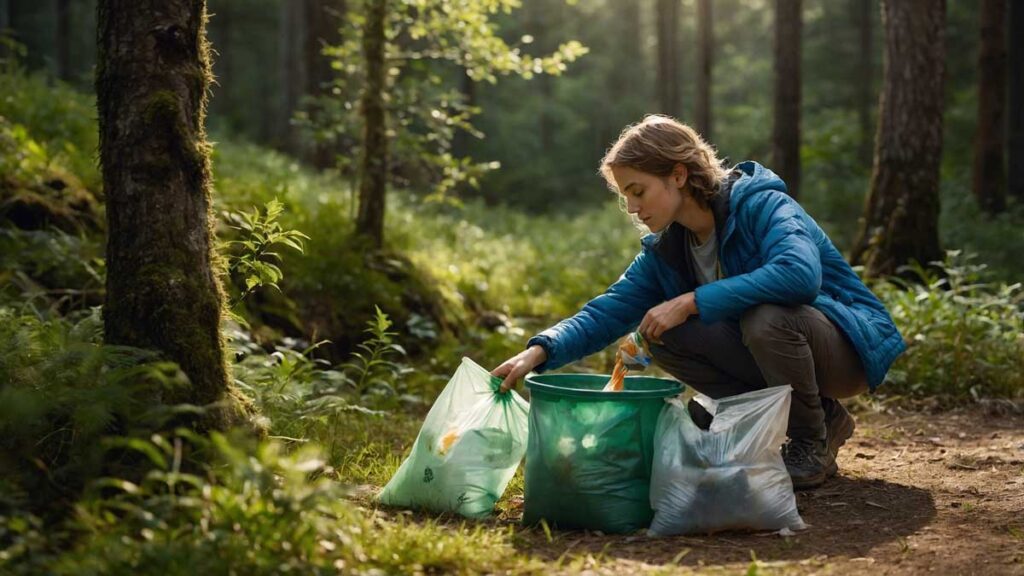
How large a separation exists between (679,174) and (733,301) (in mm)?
532

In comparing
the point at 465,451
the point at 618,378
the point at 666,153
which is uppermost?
the point at 666,153

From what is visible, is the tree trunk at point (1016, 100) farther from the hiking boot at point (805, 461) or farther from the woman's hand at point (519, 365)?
the woman's hand at point (519, 365)

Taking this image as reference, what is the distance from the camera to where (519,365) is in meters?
3.49

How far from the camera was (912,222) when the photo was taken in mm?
7320

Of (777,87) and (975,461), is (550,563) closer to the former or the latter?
(975,461)

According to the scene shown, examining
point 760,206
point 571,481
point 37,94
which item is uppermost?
point 37,94

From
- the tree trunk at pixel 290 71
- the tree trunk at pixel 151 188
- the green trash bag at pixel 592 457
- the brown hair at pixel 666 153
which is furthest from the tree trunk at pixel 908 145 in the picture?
the tree trunk at pixel 290 71

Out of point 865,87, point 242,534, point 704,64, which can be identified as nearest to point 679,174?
point 242,534

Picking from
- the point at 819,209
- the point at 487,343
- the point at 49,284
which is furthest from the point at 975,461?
the point at 819,209

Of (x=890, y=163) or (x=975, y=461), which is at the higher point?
(x=890, y=163)

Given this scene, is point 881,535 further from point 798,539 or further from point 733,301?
point 733,301

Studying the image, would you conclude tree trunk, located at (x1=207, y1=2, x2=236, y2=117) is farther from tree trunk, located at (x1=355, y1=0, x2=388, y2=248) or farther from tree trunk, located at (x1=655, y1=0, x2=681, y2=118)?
tree trunk, located at (x1=355, y1=0, x2=388, y2=248)

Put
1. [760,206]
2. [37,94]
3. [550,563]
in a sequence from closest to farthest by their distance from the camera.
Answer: [550,563] → [760,206] → [37,94]

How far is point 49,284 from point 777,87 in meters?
8.19
